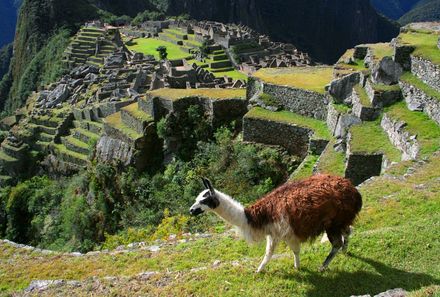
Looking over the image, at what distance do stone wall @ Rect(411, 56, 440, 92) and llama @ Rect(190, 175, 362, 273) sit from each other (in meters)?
6.40

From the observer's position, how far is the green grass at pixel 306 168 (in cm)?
1089

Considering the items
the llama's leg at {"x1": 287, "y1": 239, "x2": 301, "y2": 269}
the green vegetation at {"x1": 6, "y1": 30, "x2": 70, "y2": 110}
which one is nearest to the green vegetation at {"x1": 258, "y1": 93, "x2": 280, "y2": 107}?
the llama's leg at {"x1": 287, "y1": 239, "x2": 301, "y2": 269}

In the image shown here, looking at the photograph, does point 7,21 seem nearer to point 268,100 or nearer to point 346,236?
point 268,100

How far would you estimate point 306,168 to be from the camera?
11266 mm

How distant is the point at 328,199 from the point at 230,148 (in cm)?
880

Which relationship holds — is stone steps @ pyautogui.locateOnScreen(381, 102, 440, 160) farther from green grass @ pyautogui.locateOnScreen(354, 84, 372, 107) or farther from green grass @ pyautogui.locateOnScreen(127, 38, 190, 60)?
green grass @ pyautogui.locateOnScreen(127, 38, 190, 60)

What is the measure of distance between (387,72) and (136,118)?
9.02 m

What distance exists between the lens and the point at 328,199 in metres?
5.07

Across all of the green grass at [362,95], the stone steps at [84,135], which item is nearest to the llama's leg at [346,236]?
the green grass at [362,95]

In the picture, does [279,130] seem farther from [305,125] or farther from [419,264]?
[419,264]

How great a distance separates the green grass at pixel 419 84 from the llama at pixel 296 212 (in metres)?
5.87

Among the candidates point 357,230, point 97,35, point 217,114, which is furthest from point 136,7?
point 357,230

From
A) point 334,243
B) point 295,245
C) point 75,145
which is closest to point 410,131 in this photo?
point 334,243

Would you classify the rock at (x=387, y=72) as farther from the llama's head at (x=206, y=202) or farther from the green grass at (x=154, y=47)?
the green grass at (x=154, y=47)
